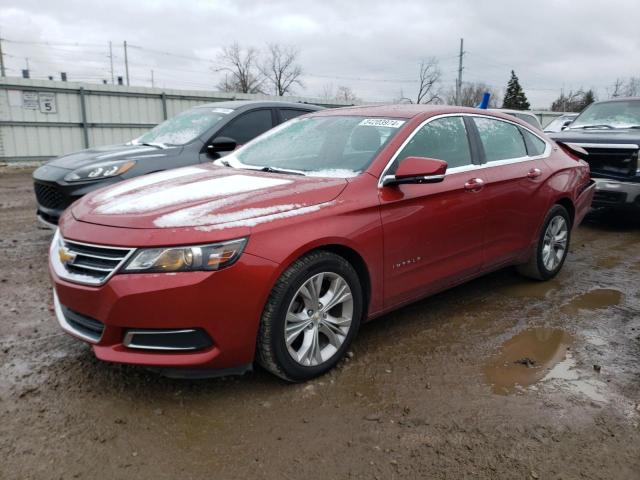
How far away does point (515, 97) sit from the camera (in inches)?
2527

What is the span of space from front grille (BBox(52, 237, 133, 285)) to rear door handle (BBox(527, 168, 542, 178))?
3.35 meters

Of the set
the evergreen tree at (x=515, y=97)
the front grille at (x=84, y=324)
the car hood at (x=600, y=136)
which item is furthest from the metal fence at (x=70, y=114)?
the evergreen tree at (x=515, y=97)

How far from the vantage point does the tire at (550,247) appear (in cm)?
470

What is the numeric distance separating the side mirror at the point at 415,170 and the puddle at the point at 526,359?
49.2 inches

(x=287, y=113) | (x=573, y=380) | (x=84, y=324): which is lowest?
(x=573, y=380)

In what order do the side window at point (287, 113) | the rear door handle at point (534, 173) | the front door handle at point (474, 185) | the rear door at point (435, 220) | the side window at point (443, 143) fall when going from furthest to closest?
1. the side window at point (287, 113)
2. the rear door handle at point (534, 173)
3. the front door handle at point (474, 185)
4. the side window at point (443, 143)
5. the rear door at point (435, 220)

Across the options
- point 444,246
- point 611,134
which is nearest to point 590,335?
point 444,246

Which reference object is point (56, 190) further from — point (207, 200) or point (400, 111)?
point (400, 111)

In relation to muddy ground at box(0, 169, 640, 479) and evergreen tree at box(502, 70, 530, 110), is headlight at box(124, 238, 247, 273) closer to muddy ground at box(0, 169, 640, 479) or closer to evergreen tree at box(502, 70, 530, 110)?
muddy ground at box(0, 169, 640, 479)

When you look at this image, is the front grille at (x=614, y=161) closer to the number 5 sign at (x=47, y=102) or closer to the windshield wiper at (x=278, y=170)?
the windshield wiper at (x=278, y=170)

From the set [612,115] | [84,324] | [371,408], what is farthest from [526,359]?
[612,115]

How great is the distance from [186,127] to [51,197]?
5.81ft

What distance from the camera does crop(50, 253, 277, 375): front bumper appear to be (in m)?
2.50

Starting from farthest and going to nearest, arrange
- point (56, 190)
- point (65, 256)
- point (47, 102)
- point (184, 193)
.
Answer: point (47, 102), point (56, 190), point (184, 193), point (65, 256)
